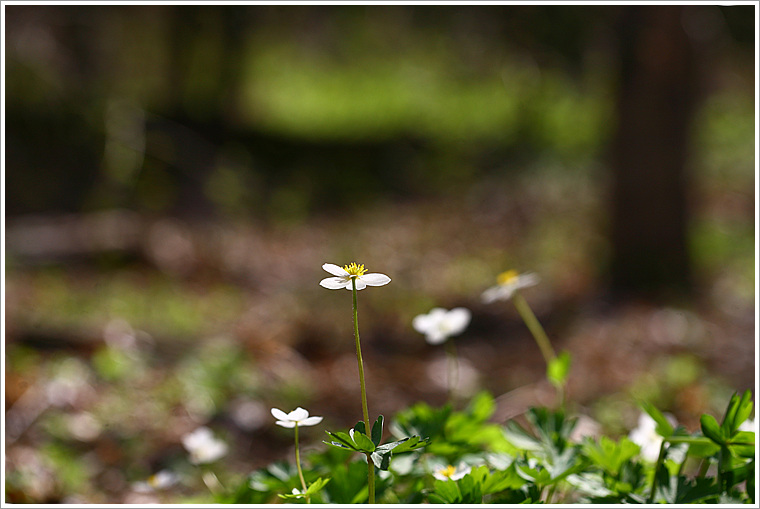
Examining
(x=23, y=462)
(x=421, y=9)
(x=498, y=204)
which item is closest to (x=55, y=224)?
(x=23, y=462)

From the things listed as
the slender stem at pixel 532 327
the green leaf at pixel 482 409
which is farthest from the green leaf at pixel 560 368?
the green leaf at pixel 482 409

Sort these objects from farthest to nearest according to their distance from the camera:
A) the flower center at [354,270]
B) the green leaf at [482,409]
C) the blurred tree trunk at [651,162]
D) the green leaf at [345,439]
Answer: the blurred tree trunk at [651,162] < the green leaf at [482,409] < the flower center at [354,270] < the green leaf at [345,439]

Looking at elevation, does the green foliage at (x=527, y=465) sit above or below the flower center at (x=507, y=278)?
below

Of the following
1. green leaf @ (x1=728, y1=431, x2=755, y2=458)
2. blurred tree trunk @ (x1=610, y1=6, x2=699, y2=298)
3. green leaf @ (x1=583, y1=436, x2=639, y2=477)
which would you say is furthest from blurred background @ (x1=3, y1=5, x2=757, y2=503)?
green leaf @ (x1=728, y1=431, x2=755, y2=458)

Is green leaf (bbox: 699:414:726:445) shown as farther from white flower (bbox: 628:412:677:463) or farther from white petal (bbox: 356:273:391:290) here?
white petal (bbox: 356:273:391:290)

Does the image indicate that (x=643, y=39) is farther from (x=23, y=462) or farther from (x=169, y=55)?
(x=169, y=55)

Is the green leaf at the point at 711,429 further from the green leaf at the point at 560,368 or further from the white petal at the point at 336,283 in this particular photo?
the white petal at the point at 336,283
